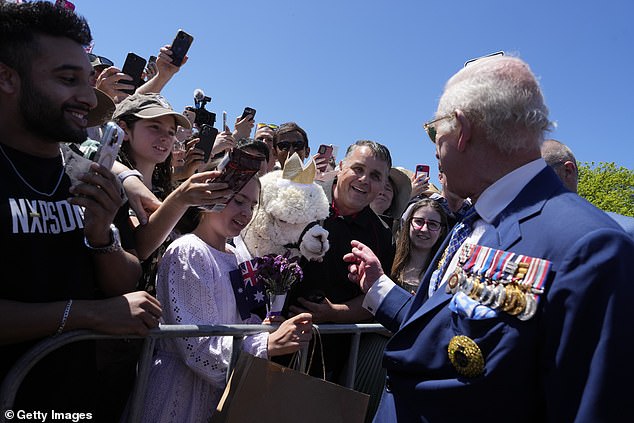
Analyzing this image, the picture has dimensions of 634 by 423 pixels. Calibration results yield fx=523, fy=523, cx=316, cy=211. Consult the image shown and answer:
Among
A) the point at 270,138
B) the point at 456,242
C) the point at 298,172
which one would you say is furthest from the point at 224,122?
the point at 456,242

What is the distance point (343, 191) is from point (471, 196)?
185cm

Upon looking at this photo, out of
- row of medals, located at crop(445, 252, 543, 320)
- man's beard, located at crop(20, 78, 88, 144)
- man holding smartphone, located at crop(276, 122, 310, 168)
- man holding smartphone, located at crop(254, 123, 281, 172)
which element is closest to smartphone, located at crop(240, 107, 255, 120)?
man holding smartphone, located at crop(254, 123, 281, 172)

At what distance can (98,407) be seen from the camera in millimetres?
2268

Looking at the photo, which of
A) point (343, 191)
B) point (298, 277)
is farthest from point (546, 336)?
point (343, 191)

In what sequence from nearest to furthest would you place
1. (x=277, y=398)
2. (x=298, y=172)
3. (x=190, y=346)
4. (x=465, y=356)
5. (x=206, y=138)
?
(x=465, y=356) < (x=277, y=398) < (x=190, y=346) < (x=298, y=172) < (x=206, y=138)

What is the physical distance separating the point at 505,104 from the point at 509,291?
70 centimetres

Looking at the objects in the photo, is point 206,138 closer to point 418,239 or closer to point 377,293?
→ point 418,239

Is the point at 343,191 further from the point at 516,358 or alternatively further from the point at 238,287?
the point at 516,358

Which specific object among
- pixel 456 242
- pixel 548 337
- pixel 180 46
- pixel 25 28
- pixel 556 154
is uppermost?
pixel 180 46

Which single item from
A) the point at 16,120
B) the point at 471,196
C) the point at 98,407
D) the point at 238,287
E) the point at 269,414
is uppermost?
the point at 471,196

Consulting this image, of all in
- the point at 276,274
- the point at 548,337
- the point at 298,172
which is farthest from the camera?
the point at 298,172

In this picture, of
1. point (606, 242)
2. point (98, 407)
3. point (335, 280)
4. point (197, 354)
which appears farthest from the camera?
point (335, 280)

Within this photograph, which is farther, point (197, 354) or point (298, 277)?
point (298, 277)

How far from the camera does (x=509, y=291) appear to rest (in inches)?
63.8
